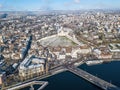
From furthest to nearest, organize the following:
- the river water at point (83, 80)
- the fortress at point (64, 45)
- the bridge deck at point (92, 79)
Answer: the fortress at point (64, 45)
the river water at point (83, 80)
the bridge deck at point (92, 79)

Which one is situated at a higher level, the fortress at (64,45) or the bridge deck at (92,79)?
the fortress at (64,45)

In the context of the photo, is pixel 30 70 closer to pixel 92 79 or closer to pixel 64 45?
pixel 92 79

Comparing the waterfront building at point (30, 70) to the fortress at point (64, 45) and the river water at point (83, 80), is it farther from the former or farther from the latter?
the fortress at point (64, 45)

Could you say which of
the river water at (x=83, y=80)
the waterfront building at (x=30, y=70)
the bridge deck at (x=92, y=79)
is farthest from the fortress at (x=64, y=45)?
the waterfront building at (x=30, y=70)

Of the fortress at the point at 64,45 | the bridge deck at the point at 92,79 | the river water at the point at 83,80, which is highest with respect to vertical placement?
the fortress at the point at 64,45

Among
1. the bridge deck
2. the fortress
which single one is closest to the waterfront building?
the bridge deck

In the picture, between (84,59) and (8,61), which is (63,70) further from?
(8,61)

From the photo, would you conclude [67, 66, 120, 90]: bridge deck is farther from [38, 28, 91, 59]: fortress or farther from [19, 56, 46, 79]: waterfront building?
[38, 28, 91, 59]: fortress

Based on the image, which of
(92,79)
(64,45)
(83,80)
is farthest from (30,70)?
(64,45)
